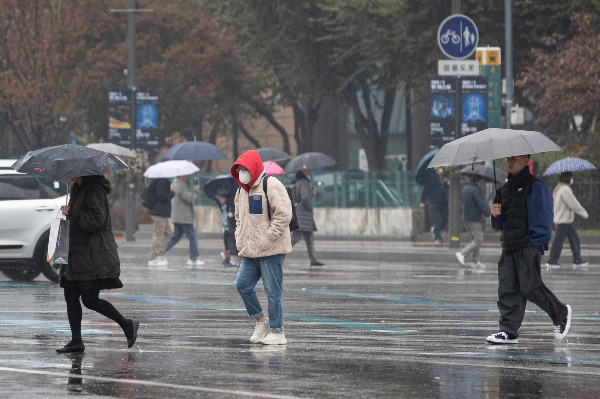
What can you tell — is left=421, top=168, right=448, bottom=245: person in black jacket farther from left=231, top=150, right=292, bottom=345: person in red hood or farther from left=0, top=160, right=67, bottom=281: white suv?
left=231, top=150, right=292, bottom=345: person in red hood

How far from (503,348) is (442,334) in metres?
1.18

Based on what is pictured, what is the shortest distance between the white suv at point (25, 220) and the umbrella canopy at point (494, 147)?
8.39m

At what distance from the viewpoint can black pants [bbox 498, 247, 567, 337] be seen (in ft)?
36.0

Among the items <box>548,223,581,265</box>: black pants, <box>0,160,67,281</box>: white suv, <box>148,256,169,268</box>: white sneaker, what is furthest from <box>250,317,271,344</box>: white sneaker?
<box>148,256,169,268</box>: white sneaker

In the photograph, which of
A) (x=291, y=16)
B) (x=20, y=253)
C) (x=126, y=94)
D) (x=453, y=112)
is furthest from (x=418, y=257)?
(x=291, y=16)

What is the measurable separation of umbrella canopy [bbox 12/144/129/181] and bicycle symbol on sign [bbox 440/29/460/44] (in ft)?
54.9

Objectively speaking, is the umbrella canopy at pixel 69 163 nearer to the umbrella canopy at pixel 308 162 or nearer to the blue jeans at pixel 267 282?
the blue jeans at pixel 267 282

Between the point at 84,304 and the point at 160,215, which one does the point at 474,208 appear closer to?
the point at 160,215

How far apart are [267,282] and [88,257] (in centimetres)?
157

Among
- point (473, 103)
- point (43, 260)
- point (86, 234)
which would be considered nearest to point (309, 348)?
point (86, 234)

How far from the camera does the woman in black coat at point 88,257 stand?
405 inches

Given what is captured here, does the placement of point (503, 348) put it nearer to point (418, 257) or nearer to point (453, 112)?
point (418, 257)

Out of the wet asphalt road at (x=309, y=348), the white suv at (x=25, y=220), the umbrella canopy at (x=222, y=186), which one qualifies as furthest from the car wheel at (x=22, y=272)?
the umbrella canopy at (x=222, y=186)

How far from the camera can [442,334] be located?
38.9 ft
